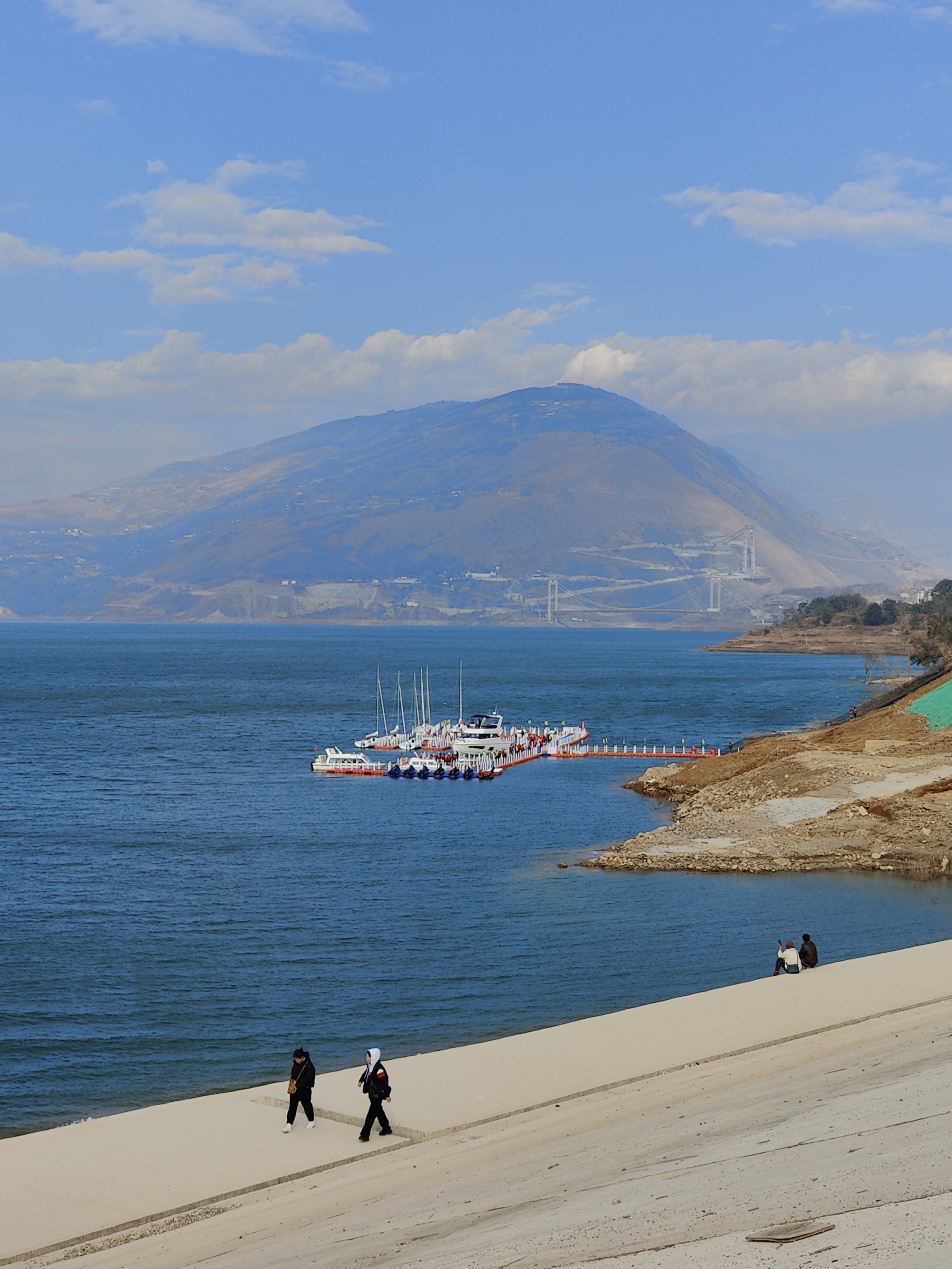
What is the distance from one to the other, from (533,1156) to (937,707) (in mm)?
48757

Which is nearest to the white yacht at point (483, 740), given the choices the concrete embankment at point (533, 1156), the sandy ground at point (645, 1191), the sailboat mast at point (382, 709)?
the sailboat mast at point (382, 709)

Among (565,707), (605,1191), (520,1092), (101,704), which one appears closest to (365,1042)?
(520,1092)

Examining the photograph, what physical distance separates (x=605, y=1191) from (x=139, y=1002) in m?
14.5

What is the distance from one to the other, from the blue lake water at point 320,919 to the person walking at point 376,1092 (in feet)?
16.9

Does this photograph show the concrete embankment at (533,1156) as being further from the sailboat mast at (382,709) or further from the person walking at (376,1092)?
the sailboat mast at (382,709)

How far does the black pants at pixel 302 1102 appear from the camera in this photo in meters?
18.1

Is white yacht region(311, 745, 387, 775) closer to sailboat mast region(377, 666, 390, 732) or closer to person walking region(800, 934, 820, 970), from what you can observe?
sailboat mast region(377, 666, 390, 732)

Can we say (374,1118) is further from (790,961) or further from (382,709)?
(382,709)

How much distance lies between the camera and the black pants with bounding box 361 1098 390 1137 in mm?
17562

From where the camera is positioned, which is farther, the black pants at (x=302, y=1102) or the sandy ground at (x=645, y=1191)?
the black pants at (x=302, y=1102)

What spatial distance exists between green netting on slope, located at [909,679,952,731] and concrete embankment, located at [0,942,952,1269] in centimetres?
3767

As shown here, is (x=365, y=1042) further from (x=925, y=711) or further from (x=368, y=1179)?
(x=925, y=711)

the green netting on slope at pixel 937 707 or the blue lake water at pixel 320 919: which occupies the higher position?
the green netting on slope at pixel 937 707

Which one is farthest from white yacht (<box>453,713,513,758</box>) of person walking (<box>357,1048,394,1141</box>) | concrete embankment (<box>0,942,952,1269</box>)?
person walking (<box>357,1048,394,1141</box>)
